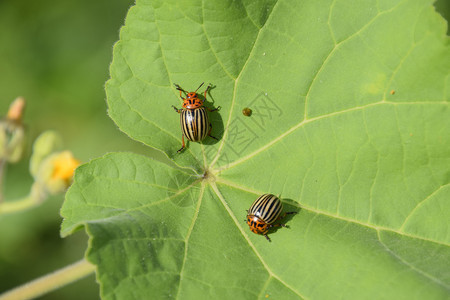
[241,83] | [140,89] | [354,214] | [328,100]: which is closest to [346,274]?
[354,214]

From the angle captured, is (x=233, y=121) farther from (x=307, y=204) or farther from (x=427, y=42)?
(x=427, y=42)

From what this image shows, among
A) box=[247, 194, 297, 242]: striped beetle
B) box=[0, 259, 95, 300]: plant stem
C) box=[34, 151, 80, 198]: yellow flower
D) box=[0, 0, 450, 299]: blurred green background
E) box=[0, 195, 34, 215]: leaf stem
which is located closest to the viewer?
box=[247, 194, 297, 242]: striped beetle

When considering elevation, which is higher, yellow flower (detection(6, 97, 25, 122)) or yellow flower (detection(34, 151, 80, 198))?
yellow flower (detection(6, 97, 25, 122))

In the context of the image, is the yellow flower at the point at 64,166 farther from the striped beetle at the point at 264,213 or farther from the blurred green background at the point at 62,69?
the blurred green background at the point at 62,69

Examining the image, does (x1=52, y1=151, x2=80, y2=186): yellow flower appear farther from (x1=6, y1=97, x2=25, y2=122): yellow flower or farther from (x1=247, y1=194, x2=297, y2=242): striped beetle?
(x1=247, y1=194, x2=297, y2=242): striped beetle

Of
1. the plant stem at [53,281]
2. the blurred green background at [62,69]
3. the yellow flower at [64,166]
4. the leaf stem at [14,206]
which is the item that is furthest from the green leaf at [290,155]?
the blurred green background at [62,69]

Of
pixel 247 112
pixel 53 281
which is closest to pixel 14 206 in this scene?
pixel 53 281

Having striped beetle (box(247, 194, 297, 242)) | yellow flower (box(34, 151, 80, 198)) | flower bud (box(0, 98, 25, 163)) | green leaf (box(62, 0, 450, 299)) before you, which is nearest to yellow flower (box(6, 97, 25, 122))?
flower bud (box(0, 98, 25, 163))
